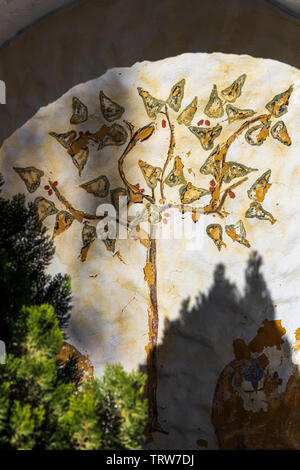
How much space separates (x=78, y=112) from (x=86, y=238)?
1.70 feet

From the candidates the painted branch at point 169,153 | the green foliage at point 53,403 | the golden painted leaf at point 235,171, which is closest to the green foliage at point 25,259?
the green foliage at point 53,403

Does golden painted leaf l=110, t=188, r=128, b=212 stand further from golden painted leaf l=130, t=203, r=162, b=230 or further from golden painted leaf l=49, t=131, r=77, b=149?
golden painted leaf l=49, t=131, r=77, b=149

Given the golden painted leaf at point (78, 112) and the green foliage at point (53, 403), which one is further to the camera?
the golden painted leaf at point (78, 112)

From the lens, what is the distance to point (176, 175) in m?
2.41

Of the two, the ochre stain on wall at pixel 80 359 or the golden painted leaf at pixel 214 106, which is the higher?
the golden painted leaf at pixel 214 106

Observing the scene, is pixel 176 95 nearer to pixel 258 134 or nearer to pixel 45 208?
pixel 258 134

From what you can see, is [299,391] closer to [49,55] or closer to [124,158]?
[124,158]

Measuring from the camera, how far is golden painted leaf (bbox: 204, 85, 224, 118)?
2.33 meters

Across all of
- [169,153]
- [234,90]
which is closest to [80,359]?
[169,153]

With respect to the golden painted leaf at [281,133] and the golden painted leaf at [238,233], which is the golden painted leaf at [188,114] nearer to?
the golden painted leaf at [281,133]

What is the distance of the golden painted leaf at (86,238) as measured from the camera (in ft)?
7.93

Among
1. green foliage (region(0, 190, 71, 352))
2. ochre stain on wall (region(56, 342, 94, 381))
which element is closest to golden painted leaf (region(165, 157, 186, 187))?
ochre stain on wall (region(56, 342, 94, 381))

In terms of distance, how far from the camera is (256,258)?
237 centimetres

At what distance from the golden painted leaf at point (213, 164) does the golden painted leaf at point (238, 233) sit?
21cm
